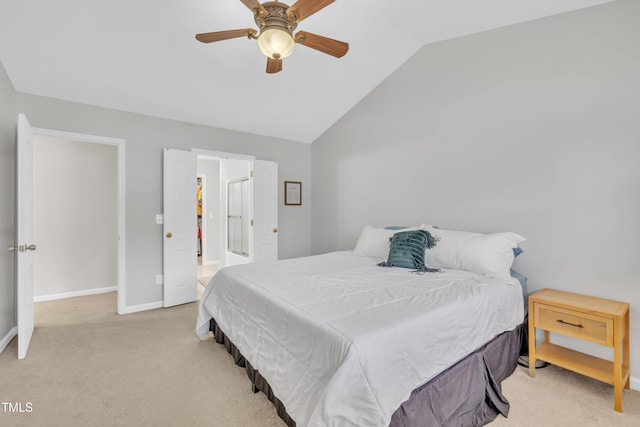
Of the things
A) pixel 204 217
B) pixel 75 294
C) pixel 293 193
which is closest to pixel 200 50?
pixel 293 193

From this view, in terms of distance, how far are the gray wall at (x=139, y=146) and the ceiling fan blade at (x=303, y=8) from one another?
2.55m

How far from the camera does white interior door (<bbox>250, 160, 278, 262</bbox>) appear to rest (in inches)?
175

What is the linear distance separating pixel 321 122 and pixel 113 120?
8.67 feet

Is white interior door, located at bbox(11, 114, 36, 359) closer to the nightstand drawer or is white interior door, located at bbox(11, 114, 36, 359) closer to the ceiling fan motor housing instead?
the ceiling fan motor housing

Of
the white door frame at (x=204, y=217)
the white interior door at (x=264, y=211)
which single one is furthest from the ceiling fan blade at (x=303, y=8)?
the white door frame at (x=204, y=217)

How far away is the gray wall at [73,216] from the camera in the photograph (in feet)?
12.8

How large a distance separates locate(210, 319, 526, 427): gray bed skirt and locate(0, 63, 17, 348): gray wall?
238cm

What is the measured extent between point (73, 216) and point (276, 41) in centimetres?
405

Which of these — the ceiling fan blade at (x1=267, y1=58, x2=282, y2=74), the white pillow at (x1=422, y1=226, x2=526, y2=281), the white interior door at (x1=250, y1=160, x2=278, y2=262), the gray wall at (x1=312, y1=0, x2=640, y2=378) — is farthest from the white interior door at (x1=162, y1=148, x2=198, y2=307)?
the white pillow at (x1=422, y1=226, x2=526, y2=281)

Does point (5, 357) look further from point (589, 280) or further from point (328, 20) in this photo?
point (589, 280)

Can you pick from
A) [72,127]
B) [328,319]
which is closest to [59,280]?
[72,127]

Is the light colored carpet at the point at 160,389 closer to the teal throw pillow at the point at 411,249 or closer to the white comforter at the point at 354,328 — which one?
the white comforter at the point at 354,328

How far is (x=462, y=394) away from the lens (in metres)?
1.65

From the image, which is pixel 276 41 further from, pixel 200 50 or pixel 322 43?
pixel 200 50
